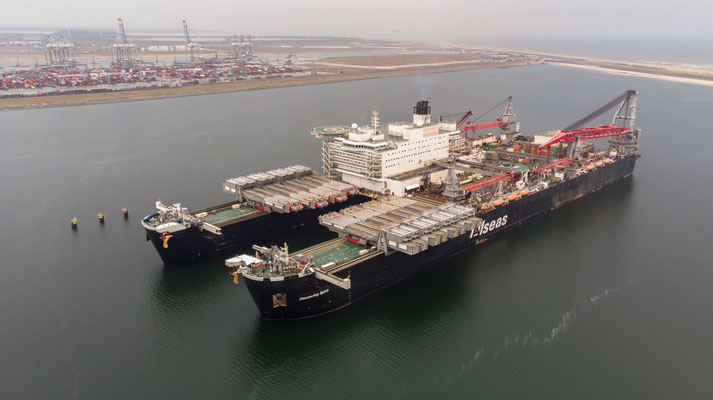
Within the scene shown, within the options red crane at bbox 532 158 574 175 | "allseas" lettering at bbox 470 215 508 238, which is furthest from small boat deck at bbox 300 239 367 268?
red crane at bbox 532 158 574 175

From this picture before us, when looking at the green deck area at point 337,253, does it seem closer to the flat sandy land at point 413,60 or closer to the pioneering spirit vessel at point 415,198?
the pioneering spirit vessel at point 415,198

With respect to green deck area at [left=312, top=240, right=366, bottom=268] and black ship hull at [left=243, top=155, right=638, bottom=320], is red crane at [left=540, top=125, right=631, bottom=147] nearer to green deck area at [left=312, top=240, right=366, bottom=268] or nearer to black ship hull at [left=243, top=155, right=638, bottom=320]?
black ship hull at [left=243, top=155, right=638, bottom=320]

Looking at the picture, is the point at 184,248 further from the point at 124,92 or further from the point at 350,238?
the point at 124,92

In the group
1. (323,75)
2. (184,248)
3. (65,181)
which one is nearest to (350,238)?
(184,248)

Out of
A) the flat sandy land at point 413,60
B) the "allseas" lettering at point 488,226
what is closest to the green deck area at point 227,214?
the "allseas" lettering at point 488,226

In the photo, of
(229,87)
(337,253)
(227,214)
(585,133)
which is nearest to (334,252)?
(337,253)

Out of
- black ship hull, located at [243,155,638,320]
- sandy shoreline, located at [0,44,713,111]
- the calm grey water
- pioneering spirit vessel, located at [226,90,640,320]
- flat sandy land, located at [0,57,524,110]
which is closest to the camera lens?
the calm grey water
